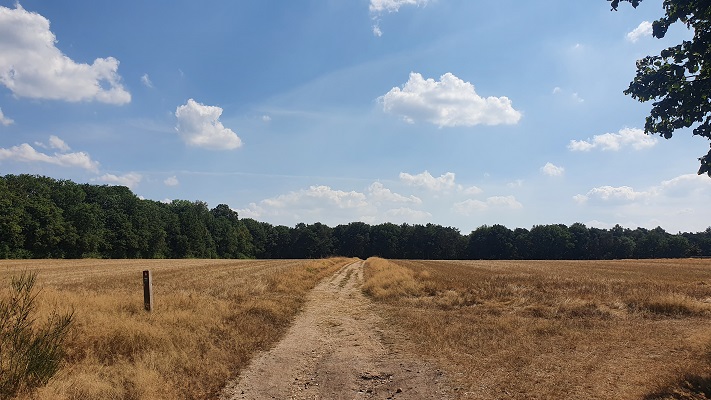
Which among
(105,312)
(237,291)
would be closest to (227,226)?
(237,291)

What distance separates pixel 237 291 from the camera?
69.5ft

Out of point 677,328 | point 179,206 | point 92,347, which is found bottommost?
point 677,328

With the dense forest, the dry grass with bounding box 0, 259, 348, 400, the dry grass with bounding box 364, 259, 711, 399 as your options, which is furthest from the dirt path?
the dense forest

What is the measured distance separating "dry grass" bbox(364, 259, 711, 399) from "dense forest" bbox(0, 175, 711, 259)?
244 ft

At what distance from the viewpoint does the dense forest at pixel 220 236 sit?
7162 cm

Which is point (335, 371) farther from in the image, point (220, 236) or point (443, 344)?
point (220, 236)

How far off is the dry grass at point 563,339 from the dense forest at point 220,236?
74.3 metres

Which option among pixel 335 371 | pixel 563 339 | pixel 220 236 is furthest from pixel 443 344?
pixel 220 236

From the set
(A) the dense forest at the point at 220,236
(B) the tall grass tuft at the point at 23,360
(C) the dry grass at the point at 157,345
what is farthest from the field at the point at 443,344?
(A) the dense forest at the point at 220,236

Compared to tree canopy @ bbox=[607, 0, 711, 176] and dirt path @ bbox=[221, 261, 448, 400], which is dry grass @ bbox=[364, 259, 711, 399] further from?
tree canopy @ bbox=[607, 0, 711, 176]

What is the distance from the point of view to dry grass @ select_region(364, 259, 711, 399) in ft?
24.3

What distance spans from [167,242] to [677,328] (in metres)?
113

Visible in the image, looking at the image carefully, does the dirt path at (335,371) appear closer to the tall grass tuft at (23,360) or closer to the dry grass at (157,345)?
the dry grass at (157,345)

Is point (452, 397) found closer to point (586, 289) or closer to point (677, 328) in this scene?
point (677, 328)
